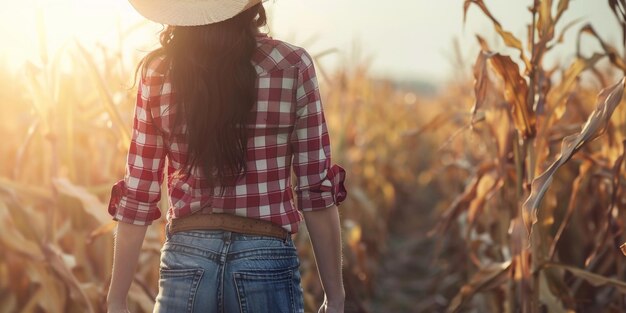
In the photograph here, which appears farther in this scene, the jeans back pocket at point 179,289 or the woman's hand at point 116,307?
the woman's hand at point 116,307

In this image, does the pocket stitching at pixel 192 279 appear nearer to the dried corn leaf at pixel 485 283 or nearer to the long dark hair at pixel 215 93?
the long dark hair at pixel 215 93

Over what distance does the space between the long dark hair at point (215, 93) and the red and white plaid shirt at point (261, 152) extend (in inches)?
0.9

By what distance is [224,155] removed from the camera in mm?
1307

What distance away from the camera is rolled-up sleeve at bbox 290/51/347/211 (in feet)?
4.42

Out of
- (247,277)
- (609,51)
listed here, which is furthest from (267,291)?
(609,51)

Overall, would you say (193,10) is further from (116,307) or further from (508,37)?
(508,37)

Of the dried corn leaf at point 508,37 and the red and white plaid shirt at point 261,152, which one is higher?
the dried corn leaf at point 508,37

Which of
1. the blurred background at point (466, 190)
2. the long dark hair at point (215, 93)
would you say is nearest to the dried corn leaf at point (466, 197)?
the blurred background at point (466, 190)

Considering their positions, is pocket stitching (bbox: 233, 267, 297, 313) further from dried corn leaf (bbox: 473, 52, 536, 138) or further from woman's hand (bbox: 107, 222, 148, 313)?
dried corn leaf (bbox: 473, 52, 536, 138)

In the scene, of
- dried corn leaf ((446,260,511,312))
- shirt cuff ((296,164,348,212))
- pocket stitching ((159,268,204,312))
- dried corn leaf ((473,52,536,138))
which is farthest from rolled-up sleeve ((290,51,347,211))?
dried corn leaf ((446,260,511,312))

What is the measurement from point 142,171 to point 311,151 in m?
0.31

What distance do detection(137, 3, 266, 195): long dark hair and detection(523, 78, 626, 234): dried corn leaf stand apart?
61cm

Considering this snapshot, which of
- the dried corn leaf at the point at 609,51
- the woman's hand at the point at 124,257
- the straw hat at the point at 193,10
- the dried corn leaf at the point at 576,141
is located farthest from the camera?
the dried corn leaf at the point at 609,51

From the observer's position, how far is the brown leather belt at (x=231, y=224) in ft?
4.36
